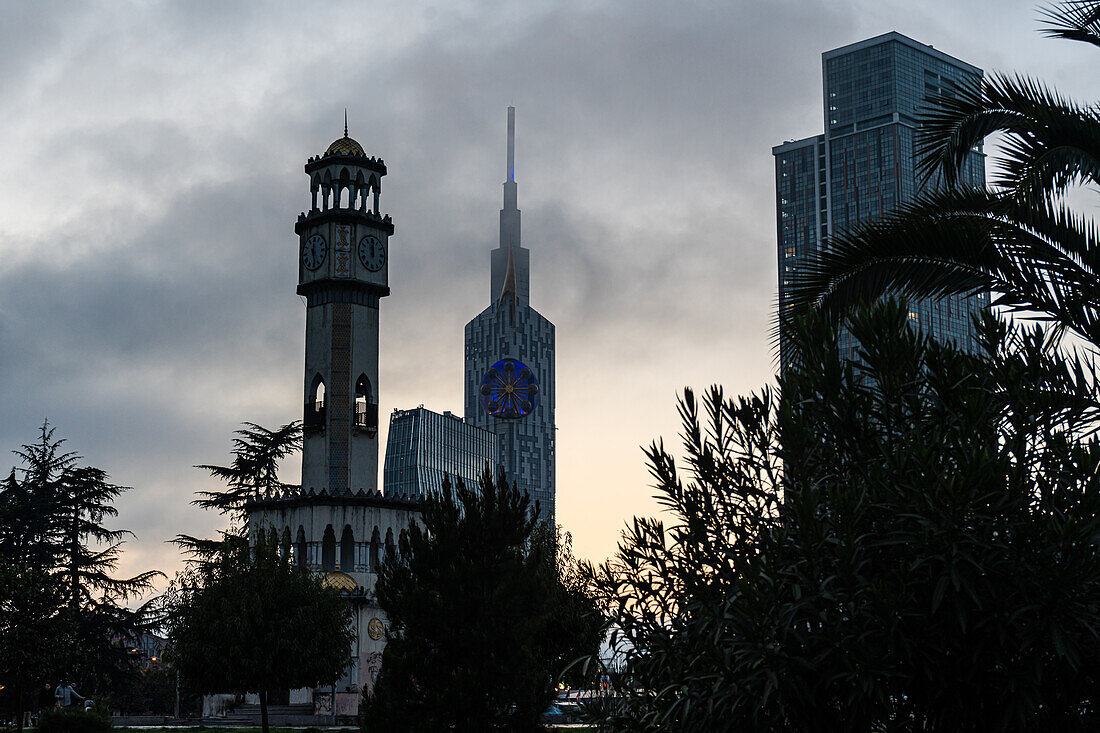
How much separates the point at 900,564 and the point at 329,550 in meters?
46.0

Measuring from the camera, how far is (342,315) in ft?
189

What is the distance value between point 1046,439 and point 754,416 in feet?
10.8

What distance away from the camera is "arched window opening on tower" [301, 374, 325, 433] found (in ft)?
186

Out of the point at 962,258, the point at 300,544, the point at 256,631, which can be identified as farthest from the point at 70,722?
the point at 962,258

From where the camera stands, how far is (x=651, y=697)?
14.1 metres

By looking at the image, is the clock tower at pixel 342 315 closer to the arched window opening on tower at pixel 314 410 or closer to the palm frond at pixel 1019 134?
the arched window opening on tower at pixel 314 410

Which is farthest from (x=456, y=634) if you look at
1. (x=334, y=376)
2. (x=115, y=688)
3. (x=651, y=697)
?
(x=115, y=688)

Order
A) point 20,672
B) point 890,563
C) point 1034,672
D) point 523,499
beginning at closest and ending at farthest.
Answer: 1. point 1034,672
2. point 890,563
3. point 523,499
4. point 20,672

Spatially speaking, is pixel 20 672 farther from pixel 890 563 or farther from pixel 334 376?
pixel 890 563

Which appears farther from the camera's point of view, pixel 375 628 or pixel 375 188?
pixel 375 188

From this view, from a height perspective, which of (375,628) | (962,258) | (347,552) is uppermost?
(962,258)

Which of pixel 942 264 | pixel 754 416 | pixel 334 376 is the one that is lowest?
pixel 754 416

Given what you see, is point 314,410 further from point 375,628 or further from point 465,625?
point 465,625

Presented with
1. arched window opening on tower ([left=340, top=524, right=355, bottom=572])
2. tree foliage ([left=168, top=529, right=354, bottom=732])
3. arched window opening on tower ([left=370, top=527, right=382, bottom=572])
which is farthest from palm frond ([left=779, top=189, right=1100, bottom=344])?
arched window opening on tower ([left=340, top=524, right=355, bottom=572])
